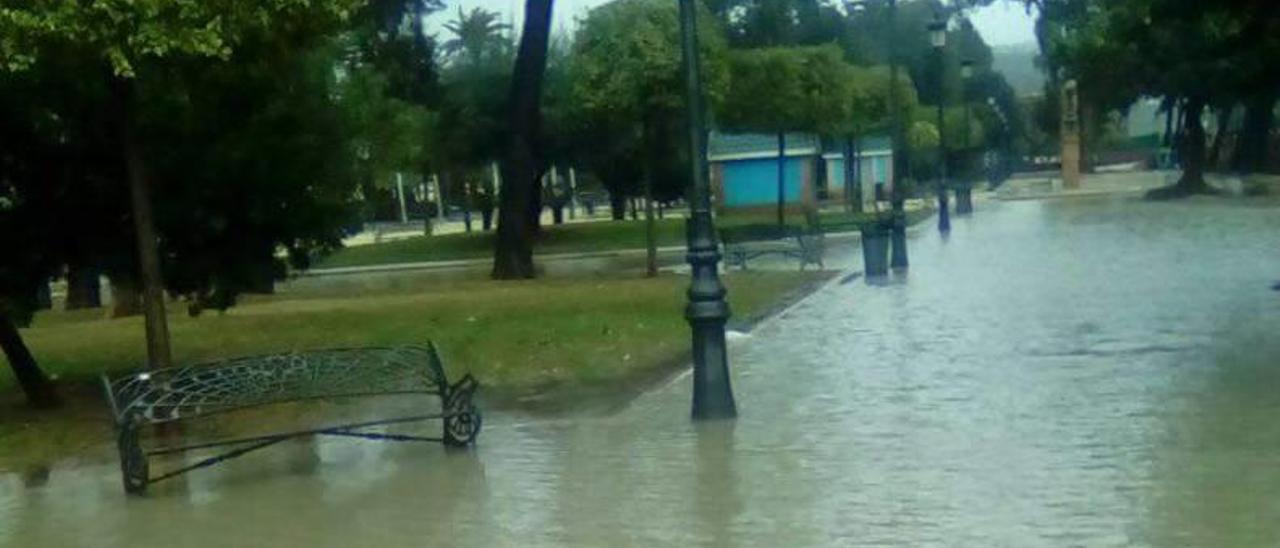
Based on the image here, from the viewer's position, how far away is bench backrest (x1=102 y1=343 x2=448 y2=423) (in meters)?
13.2

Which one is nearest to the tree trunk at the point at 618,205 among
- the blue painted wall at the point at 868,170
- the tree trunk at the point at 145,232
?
the blue painted wall at the point at 868,170

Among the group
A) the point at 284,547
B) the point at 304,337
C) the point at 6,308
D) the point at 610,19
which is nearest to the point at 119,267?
the point at 6,308

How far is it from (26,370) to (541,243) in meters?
37.5

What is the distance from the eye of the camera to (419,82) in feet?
146

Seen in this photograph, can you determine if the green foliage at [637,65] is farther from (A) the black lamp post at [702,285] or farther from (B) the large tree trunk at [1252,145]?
(B) the large tree trunk at [1252,145]

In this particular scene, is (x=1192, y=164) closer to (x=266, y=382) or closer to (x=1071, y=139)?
(x=1071, y=139)

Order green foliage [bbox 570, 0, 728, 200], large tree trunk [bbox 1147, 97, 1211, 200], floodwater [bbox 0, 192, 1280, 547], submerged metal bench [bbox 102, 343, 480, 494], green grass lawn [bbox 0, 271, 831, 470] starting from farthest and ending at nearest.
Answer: large tree trunk [bbox 1147, 97, 1211, 200], green foliage [bbox 570, 0, 728, 200], green grass lawn [bbox 0, 271, 831, 470], submerged metal bench [bbox 102, 343, 480, 494], floodwater [bbox 0, 192, 1280, 547]

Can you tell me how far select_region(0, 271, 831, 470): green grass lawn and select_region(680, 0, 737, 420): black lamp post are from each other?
2.42 meters

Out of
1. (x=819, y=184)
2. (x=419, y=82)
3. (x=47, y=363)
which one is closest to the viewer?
(x=47, y=363)

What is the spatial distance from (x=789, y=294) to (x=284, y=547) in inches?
714

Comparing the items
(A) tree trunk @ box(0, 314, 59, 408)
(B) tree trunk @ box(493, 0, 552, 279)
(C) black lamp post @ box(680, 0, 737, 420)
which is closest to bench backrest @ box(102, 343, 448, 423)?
(C) black lamp post @ box(680, 0, 737, 420)

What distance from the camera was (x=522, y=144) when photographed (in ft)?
124

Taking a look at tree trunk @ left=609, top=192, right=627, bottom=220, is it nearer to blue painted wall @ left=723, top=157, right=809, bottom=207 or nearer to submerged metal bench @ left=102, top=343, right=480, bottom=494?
blue painted wall @ left=723, top=157, right=809, bottom=207

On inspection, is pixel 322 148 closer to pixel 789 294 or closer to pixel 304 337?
pixel 304 337
